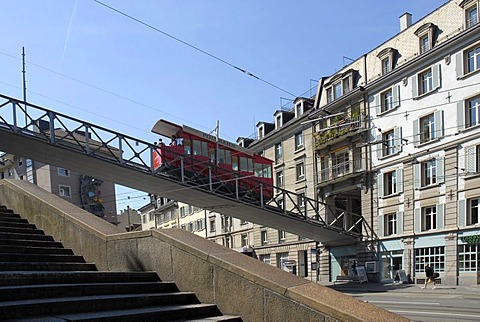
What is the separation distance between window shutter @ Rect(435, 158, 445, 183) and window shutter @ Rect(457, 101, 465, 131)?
239 cm

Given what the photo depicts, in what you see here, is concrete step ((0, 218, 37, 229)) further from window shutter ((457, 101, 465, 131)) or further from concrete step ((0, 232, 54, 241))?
window shutter ((457, 101, 465, 131))

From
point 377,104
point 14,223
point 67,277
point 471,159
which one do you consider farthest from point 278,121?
point 67,277

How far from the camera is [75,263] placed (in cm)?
682

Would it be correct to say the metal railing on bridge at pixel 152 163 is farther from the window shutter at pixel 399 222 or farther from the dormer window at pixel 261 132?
the dormer window at pixel 261 132

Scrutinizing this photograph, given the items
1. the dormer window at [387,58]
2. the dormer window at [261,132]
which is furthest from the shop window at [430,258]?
the dormer window at [261,132]

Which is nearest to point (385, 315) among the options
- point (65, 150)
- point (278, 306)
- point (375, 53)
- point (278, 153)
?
point (278, 306)

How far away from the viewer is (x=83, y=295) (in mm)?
5160

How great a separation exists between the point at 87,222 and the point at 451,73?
85.3 feet

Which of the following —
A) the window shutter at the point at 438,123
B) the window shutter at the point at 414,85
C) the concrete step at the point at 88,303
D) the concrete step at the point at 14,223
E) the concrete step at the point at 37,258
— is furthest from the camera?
the window shutter at the point at 414,85

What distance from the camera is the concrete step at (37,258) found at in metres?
6.21

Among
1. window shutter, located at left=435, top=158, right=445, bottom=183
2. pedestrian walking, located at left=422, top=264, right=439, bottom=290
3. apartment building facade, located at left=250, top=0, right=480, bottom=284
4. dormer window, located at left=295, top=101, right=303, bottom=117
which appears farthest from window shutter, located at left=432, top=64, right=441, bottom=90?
dormer window, located at left=295, top=101, right=303, bottom=117

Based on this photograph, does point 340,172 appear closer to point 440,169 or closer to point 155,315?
point 440,169

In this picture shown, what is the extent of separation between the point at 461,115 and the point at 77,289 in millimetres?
26351

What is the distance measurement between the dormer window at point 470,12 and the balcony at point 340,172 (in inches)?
487
